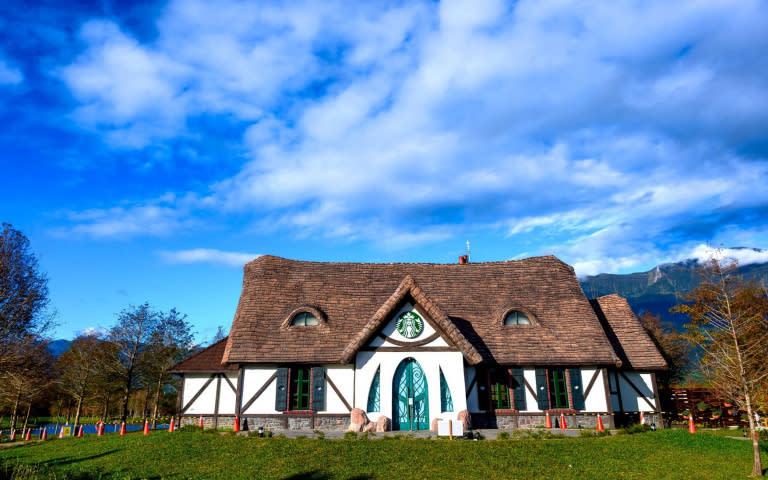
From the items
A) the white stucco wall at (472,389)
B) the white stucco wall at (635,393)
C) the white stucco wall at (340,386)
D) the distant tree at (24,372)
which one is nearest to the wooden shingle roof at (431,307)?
the white stucco wall at (340,386)

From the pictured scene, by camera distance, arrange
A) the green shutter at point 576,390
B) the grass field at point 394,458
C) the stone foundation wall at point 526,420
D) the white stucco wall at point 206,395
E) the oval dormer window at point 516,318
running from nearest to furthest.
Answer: the grass field at point 394,458
the stone foundation wall at point 526,420
the green shutter at point 576,390
the white stucco wall at point 206,395
the oval dormer window at point 516,318

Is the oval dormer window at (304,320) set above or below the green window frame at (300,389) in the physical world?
above

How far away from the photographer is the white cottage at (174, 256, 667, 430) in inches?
693

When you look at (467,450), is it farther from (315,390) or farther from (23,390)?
(23,390)

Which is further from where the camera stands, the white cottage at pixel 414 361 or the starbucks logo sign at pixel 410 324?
the starbucks logo sign at pixel 410 324

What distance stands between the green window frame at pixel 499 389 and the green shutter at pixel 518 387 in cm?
29

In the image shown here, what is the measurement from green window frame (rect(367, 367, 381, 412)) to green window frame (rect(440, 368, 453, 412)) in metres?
2.46

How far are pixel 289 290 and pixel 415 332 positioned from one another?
23.2 feet

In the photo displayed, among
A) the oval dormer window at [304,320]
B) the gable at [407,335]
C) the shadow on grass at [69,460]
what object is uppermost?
the oval dormer window at [304,320]

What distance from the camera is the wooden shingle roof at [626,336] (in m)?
20.1

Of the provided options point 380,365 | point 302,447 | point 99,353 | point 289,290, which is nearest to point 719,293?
point 380,365

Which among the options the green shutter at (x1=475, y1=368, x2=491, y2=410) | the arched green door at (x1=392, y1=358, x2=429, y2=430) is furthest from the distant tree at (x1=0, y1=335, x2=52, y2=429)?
the green shutter at (x1=475, y1=368, x2=491, y2=410)

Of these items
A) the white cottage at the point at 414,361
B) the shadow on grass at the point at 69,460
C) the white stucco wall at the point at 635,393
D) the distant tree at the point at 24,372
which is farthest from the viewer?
the distant tree at the point at 24,372

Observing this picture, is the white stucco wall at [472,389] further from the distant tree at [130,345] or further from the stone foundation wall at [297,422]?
the distant tree at [130,345]
